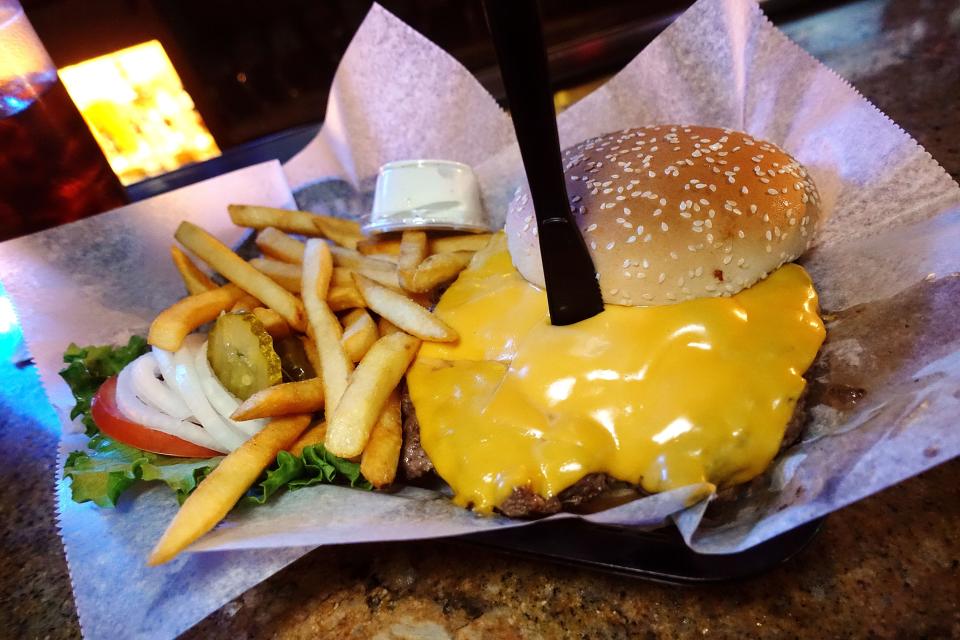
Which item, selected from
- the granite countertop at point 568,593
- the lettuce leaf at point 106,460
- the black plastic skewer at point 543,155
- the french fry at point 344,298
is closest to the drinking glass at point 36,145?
the lettuce leaf at point 106,460

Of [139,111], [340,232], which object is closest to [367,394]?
[340,232]

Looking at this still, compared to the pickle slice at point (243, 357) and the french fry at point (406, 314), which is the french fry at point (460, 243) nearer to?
the french fry at point (406, 314)

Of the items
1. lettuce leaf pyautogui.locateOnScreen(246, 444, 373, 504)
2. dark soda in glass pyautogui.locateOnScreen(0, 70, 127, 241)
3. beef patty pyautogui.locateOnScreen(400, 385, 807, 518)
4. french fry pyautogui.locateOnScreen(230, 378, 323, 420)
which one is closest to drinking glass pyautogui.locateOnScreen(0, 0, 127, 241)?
dark soda in glass pyautogui.locateOnScreen(0, 70, 127, 241)

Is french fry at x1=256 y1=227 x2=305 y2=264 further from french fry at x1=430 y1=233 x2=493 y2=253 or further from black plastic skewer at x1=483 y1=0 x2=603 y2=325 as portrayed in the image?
black plastic skewer at x1=483 y1=0 x2=603 y2=325

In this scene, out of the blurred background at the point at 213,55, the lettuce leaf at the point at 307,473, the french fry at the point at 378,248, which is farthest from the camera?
the blurred background at the point at 213,55

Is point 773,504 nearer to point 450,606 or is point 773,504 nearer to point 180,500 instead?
point 450,606

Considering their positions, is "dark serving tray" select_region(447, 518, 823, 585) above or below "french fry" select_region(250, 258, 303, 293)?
below

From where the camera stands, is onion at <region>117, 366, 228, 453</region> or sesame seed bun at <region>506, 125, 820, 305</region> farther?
onion at <region>117, 366, 228, 453</region>

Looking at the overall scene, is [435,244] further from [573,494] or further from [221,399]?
[573,494]
